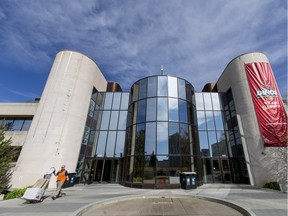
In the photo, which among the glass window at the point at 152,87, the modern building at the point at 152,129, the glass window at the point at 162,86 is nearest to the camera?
the modern building at the point at 152,129

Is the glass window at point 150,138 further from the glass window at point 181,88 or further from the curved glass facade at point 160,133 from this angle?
the glass window at point 181,88

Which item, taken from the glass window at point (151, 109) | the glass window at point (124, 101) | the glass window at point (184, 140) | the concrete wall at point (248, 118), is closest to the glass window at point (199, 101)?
the concrete wall at point (248, 118)

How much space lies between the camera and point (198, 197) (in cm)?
980

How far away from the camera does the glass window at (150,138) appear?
14.7 m

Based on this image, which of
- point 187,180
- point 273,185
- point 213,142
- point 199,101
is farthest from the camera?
point 199,101

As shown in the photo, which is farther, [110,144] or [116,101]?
[116,101]

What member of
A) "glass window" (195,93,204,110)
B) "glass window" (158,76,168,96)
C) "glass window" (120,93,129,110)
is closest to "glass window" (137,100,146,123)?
"glass window" (158,76,168,96)

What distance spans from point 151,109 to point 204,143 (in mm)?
8354

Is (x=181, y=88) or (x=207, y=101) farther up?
(x=207, y=101)

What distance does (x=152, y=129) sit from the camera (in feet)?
50.9

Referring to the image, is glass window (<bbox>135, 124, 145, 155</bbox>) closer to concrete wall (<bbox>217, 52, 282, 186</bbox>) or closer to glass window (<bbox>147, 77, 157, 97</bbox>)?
glass window (<bbox>147, 77, 157, 97</bbox>)

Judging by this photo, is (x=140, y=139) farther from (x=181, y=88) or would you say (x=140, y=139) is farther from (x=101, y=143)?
(x=181, y=88)

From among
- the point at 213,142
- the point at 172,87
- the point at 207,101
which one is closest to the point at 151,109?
the point at 172,87

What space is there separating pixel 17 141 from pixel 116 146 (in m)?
11.5
